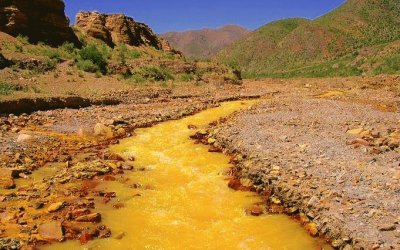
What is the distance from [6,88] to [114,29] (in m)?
24.7

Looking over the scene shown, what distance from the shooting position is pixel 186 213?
11.1 m

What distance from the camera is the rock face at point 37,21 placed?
32.9 meters

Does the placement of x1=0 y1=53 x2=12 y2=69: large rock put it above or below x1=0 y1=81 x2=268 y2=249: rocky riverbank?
above

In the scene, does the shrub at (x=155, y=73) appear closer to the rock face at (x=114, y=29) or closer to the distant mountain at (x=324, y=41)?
the rock face at (x=114, y=29)

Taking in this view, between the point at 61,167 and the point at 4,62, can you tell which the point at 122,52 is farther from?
the point at 61,167

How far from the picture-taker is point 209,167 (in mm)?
14688

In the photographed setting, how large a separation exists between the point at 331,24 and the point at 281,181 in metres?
91.3

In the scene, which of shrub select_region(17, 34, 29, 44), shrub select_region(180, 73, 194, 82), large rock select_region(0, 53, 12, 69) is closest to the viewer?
large rock select_region(0, 53, 12, 69)

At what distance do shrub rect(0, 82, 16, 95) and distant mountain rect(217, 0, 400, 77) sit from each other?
5399 centimetres

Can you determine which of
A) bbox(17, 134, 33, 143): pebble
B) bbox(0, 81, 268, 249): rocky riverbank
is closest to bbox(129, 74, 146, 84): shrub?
bbox(0, 81, 268, 249): rocky riverbank

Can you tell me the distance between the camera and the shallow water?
947 cm

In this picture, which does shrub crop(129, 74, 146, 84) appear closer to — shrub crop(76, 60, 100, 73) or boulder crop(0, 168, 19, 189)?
shrub crop(76, 60, 100, 73)

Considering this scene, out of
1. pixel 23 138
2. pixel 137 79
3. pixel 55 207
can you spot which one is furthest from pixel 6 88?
pixel 55 207

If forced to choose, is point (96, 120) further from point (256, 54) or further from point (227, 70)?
point (256, 54)
